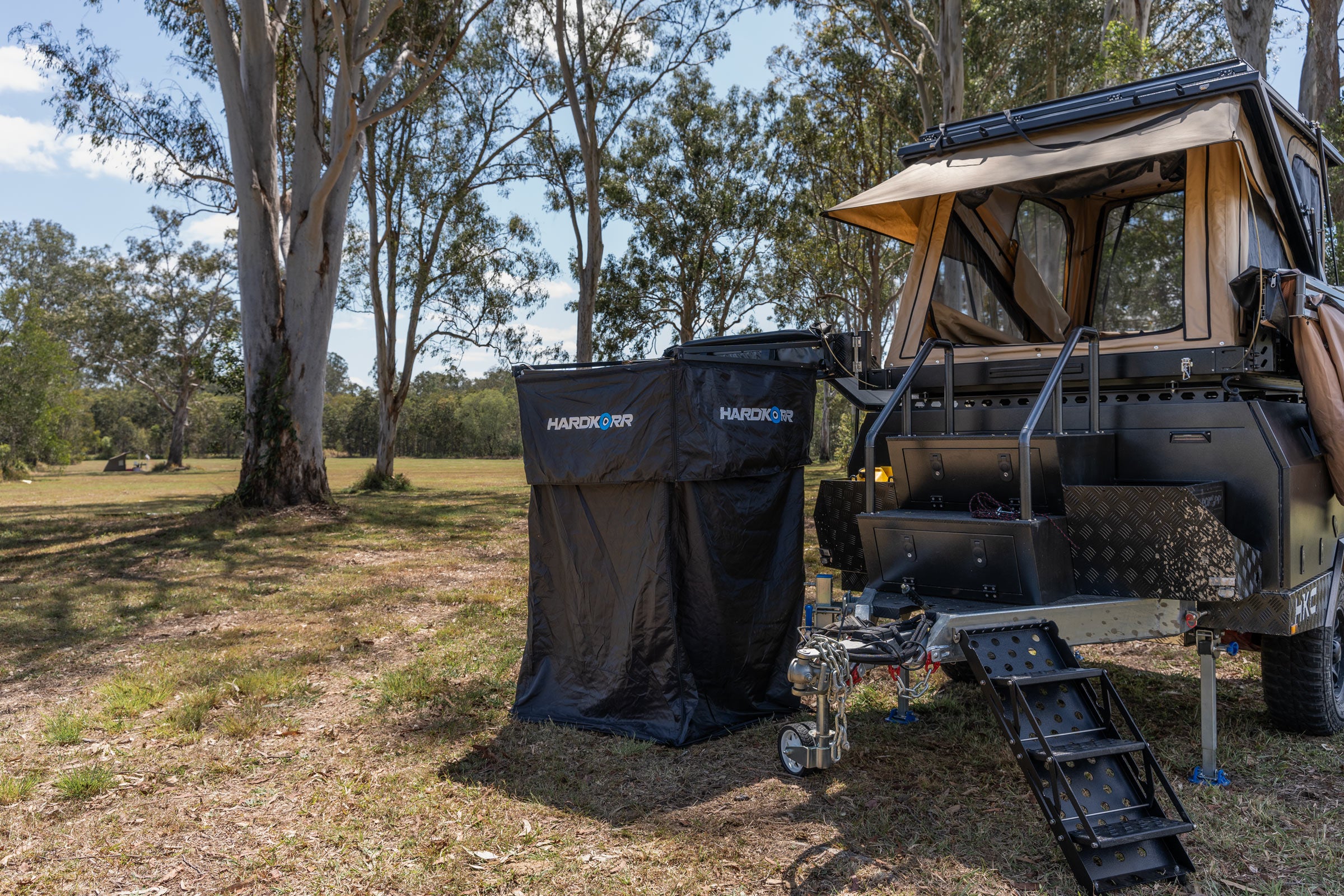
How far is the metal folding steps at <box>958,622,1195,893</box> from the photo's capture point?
3.30m

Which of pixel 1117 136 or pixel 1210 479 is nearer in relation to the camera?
pixel 1210 479

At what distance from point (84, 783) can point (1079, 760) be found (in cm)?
440

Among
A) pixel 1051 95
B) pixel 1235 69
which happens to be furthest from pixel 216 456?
pixel 1235 69

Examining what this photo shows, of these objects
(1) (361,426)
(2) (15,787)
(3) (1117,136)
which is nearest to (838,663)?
(3) (1117,136)

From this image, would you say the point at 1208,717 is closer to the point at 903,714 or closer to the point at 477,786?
the point at 903,714

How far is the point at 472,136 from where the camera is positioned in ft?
90.6

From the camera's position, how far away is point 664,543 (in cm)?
494

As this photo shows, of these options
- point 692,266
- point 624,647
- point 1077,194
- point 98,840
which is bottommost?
point 98,840

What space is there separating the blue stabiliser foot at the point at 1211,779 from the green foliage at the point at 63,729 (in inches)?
225

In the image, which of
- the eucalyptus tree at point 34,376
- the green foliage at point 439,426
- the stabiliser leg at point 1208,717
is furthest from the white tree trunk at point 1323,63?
the green foliage at point 439,426

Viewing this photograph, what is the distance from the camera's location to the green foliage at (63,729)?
5.14 metres

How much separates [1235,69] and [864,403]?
259cm

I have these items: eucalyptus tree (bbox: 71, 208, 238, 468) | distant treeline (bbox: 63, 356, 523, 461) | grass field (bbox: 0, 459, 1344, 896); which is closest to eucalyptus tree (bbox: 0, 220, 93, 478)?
eucalyptus tree (bbox: 71, 208, 238, 468)

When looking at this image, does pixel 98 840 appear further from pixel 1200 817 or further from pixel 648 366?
pixel 1200 817
